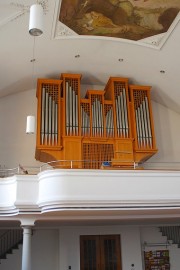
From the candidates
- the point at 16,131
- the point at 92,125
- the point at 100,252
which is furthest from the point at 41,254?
the point at 92,125

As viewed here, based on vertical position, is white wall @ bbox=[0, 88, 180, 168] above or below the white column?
above

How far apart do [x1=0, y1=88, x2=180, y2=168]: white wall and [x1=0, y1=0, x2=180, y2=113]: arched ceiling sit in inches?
17.7

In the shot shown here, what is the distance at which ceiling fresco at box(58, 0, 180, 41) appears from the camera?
894cm

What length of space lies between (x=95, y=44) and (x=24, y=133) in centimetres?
385

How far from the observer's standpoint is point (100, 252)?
11766 millimetres

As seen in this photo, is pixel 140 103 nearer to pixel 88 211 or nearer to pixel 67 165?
pixel 67 165

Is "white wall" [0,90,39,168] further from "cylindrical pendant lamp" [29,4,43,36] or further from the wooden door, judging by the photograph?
"cylindrical pendant lamp" [29,4,43,36]

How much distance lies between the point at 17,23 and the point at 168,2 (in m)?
3.83

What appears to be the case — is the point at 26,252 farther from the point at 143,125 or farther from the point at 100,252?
the point at 143,125

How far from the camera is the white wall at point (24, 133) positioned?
11.7 metres

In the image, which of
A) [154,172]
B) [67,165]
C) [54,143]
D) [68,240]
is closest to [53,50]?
[54,143]

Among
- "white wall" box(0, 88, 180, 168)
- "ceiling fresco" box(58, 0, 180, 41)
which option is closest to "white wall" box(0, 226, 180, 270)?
"white wall" box(0, 88, 180, 168)

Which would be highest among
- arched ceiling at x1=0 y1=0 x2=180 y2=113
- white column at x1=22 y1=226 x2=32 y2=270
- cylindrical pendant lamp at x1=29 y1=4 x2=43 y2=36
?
arched ceiling at x1=0 y1=0 x2=180 y2=113

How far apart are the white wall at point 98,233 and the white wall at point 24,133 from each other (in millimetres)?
2505
